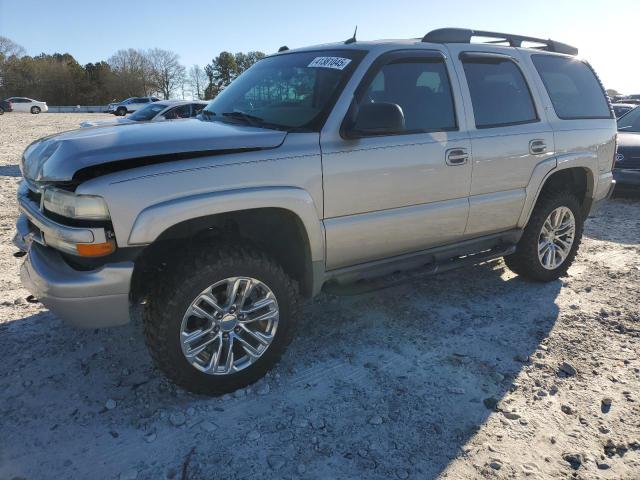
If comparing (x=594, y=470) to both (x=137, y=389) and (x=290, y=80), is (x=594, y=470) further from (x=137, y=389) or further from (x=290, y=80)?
(x=290, y=80)

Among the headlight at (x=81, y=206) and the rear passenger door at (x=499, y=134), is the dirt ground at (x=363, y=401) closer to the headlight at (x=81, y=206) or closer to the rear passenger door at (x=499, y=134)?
the rear passenger door at (x=499, y=134)

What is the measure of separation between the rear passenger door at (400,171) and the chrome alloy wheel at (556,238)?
120 cm

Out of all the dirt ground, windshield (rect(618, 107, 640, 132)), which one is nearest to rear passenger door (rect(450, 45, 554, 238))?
the dirt ground

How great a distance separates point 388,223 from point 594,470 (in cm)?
175

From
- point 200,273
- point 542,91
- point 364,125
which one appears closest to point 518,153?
point 542,91

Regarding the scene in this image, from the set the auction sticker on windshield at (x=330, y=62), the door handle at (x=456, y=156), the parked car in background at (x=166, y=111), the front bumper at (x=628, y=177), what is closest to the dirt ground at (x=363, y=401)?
the door handle at (x=456, y=156)

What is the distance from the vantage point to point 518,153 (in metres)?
3.86

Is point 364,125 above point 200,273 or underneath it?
above

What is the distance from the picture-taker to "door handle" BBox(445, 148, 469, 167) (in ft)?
11.2

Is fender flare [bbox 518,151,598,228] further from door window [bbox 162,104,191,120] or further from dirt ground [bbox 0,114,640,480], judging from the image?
door window [bbox 162,104,191,120]

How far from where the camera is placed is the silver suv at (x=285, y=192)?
244 cm

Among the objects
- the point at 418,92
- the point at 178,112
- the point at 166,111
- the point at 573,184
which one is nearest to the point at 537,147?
the point at 573,184

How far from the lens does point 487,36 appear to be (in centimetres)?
411

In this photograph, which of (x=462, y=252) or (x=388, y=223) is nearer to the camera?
(x=388, y=223)
